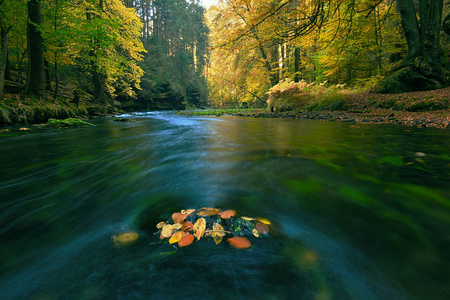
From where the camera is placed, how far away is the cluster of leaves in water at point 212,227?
1.26 m

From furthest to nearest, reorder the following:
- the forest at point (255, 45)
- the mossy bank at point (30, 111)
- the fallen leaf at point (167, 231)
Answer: the forest at point (255, 45) < the mossy bank at point (30, 111) < the fallen leaf at point (167, 231)

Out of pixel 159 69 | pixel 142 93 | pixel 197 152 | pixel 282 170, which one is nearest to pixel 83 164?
pixel 197 152

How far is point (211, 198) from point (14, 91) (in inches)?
505

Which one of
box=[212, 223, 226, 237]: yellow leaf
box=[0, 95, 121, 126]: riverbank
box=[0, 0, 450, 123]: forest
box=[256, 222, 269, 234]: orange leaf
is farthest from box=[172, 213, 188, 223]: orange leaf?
box=[0, 95, 121, 126]: riverbank

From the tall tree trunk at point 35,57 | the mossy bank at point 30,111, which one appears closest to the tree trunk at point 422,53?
the mossy bank at point 30,111

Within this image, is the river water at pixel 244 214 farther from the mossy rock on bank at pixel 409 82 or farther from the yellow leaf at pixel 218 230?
the mossy rock on bank at pixel 409 82

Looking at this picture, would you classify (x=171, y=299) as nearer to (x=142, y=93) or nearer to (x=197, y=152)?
(x=197, y=152)

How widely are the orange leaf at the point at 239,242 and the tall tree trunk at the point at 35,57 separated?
12156 millimetres

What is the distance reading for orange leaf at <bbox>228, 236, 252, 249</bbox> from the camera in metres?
1.19

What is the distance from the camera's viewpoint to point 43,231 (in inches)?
58.2

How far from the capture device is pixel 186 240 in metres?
1.25

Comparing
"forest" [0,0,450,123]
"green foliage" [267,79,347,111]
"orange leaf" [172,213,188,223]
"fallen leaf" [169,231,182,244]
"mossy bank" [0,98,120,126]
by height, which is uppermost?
"forest" [0,0,450,123]

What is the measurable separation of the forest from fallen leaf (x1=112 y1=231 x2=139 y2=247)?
629cm

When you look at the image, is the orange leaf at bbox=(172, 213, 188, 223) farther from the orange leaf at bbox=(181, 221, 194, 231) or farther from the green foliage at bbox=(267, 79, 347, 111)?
the green foliage at bbox=(267, 79, 347, 111)
